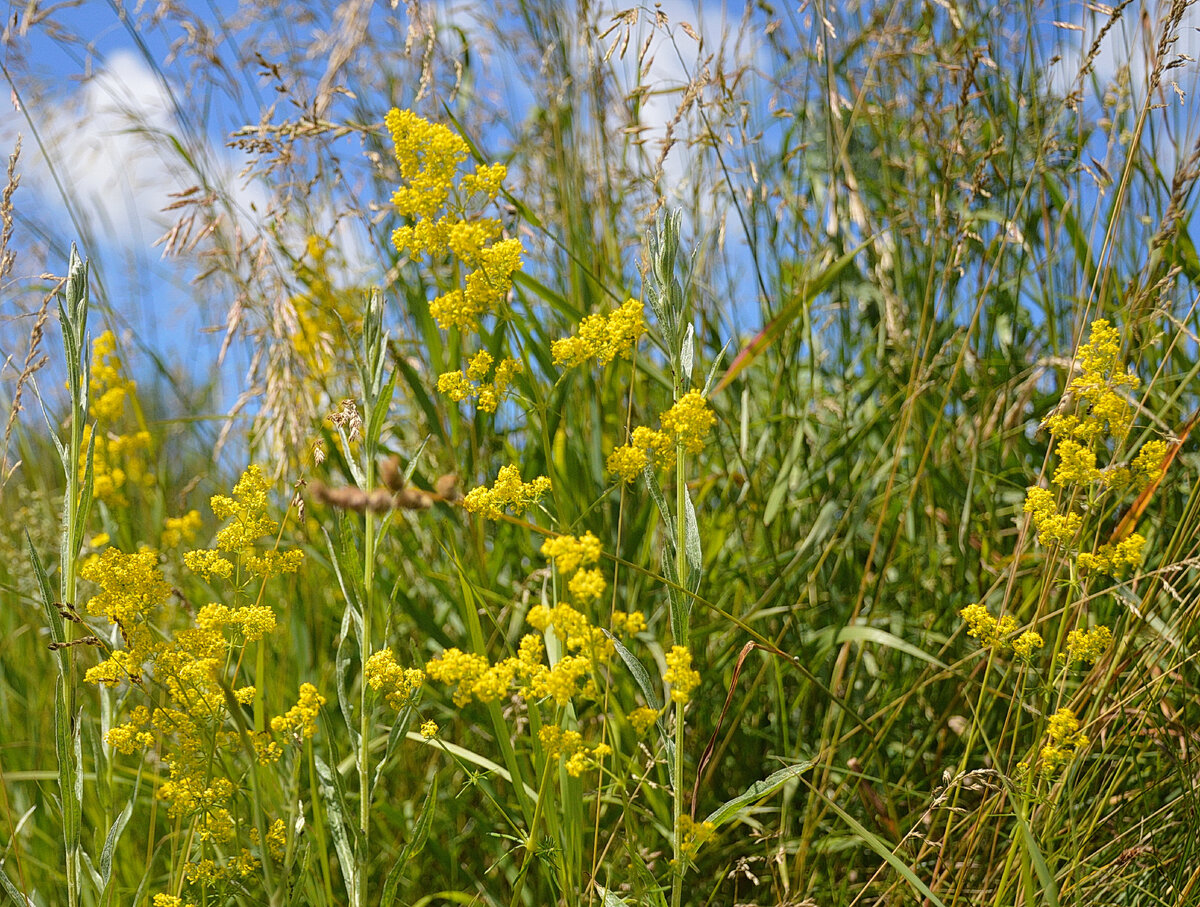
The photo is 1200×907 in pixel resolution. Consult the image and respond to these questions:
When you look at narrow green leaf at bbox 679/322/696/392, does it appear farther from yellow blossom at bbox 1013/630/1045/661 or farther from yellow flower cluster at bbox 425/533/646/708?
yellow blossom at bbox 1013/630/1045/661

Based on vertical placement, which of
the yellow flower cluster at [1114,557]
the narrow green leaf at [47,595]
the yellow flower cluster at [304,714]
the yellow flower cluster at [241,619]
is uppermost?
the narrow green leaf at [47,595]

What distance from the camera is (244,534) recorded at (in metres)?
1.27

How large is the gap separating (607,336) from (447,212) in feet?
1.01

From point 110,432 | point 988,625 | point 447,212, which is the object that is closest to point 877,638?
point 988,625

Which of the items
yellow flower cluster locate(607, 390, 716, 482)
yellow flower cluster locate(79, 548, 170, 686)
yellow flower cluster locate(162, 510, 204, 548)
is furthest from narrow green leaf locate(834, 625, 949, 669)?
yellow flower cluster locate(162, 510, 204, 548)

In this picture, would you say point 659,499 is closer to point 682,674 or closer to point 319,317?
point 682,674

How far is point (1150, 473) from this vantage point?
4.54 feet

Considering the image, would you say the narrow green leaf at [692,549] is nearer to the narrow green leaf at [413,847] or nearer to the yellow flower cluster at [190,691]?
the narrow green leaf at [413,847]

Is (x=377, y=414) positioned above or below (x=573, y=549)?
above

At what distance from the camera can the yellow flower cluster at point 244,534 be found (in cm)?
125

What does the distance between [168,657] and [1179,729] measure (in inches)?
63.2

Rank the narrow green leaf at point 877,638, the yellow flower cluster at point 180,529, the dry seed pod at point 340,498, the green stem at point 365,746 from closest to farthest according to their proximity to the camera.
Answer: the dry seed pod at point 340,498
the green stem at point 365,746
the narrow green leaf at point 877,638
the yellow flower cluster at point 180,529

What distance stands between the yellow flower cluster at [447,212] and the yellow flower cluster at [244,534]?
1.21 ft

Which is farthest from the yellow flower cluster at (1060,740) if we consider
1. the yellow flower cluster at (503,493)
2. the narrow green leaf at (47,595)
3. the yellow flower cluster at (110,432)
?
the yellow flower cluster at (110,432)
